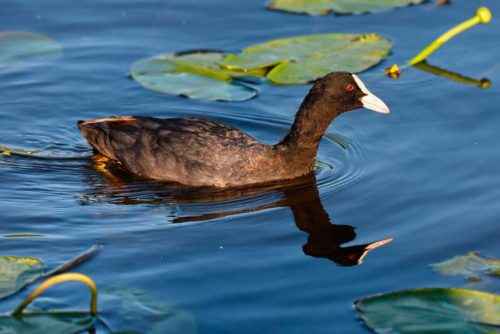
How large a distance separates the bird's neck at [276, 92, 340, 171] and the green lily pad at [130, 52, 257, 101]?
114cm

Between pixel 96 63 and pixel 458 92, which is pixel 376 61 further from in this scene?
pixel 96 63

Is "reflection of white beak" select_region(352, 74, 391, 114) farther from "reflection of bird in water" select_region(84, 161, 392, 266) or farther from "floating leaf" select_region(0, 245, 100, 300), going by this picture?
"floating leaf" select_region(0, 245, 100, 300)

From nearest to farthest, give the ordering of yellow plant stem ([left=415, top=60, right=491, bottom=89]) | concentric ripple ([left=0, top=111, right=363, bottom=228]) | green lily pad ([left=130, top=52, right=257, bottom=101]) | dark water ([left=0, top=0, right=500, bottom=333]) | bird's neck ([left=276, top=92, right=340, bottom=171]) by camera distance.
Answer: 1. dark water ([left=0, top=0, right=500, bottom=333])
2. concentric ripple ([left=0, top=111, right=363, bottom=228])
3. bird's neck ([left=276, top=92, right=340, bottom=171])
4. green lily pad ([left=130, top=52, right=257, bottom=101])
5. yellow plant stem ([left=415, top=60, right=491, bottom=89])

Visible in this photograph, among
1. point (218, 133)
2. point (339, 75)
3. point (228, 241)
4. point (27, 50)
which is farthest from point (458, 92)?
point (27, 50)

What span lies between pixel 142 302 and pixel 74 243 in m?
1.30

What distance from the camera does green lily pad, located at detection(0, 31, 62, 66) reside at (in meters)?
11.1

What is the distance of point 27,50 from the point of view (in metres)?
11.3

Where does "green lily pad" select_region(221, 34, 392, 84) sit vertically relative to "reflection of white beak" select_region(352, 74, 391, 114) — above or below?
above

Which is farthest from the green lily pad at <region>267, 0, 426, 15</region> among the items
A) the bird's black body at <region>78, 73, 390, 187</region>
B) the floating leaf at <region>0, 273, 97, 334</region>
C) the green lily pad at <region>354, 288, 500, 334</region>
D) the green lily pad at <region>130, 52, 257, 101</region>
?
the floating leaf at <region>0, 273, 97, 334</region>

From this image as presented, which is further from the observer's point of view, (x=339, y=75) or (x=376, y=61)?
(x=376, y=61)

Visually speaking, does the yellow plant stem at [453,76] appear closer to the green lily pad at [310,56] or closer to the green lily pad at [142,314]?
the green lily pad at [310,56]

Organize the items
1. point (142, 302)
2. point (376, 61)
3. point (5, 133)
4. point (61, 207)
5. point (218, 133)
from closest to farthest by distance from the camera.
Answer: point (142, 302) < point (61, 207) < point (218, 133) < point (5, 133) < point (376, 61)

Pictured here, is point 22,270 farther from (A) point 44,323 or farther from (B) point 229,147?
(B) point 229,147

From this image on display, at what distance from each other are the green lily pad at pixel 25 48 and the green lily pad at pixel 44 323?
17.5 ft
